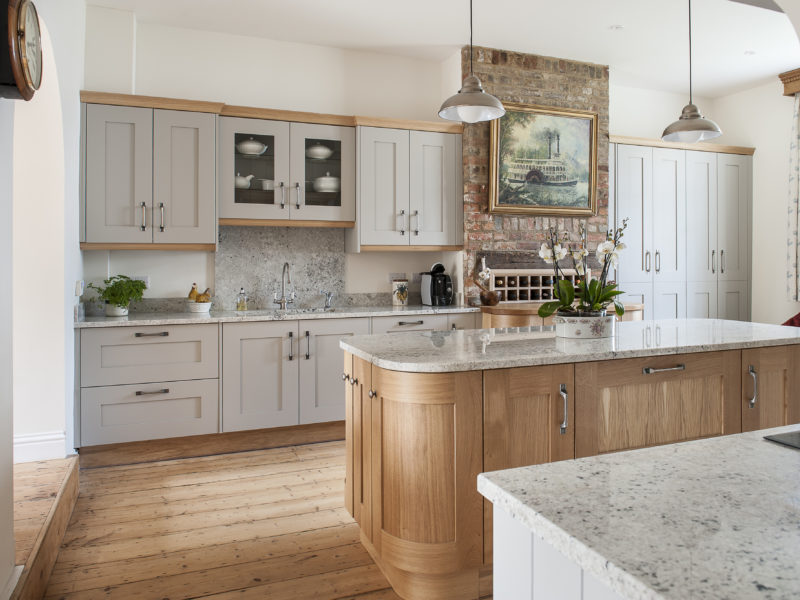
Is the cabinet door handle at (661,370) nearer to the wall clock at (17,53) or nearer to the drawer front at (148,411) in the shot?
the wall clock at (17,53)

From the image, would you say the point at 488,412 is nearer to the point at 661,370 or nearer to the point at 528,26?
the point at 661,370

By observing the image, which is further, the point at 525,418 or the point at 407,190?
the point at 407,190

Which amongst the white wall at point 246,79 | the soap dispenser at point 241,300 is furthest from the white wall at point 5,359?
the soap dispenser at point 241,300

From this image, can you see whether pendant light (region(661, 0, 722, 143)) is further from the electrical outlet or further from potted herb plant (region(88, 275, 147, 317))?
the electrical outlet

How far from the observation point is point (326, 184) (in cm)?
438

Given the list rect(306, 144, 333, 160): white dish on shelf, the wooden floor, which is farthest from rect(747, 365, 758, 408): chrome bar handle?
rect(306, 144, 333, 160): white dish on shelf

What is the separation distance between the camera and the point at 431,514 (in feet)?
6.72

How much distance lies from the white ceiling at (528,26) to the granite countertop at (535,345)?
2.45 metres

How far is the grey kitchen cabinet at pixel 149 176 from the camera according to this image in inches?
150

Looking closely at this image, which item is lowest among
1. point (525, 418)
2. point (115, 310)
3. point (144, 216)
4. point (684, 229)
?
point (525, 418)

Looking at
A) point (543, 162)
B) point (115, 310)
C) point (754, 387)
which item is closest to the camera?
point (754, 387)

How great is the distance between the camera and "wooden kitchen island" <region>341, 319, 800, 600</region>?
80.6 inches

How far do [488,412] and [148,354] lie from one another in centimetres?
253

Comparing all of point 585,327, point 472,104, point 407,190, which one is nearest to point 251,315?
point 407,190
